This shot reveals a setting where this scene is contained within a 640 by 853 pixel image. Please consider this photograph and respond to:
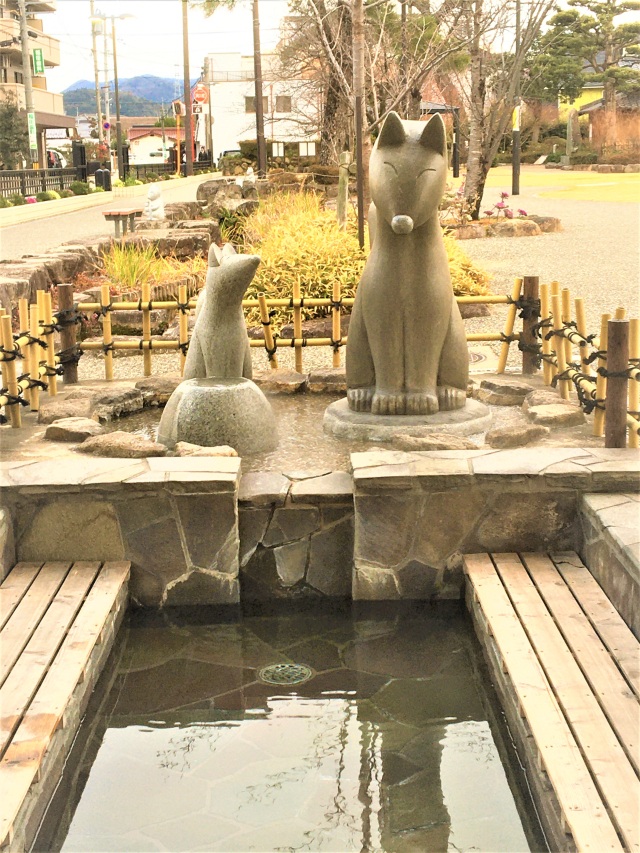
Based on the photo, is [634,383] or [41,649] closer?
[41,649]

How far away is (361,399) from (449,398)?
506 millimetres

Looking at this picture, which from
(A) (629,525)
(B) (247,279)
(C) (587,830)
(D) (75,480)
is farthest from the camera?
(B) (247,279)

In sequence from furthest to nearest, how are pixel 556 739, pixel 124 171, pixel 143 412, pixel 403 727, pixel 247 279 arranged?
pixel 124 171 → pixel 143 412 → pixel 247 279 → pixel 403 727 → pixel 556 739

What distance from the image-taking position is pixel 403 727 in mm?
3598

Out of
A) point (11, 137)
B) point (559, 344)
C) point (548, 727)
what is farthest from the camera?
point (11, 137)

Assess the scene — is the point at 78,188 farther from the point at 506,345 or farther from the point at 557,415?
the point at 557,415

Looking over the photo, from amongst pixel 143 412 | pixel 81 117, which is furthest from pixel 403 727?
pixel 81 117

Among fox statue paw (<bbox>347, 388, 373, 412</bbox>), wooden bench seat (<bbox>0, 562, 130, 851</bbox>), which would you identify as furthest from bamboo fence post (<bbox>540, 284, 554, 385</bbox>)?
wooden bench seat (<bbox>0, 562, 130, 851</bbox>)

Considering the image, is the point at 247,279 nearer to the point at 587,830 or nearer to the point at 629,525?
the point at 629,525

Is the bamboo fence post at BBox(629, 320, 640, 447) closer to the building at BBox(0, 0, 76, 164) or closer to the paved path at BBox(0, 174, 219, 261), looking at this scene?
the paved path at BBox(0, 174, 219, 261)

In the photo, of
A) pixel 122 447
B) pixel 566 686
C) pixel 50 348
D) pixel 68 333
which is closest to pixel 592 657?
pixel 566 686

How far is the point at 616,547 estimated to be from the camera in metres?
3.94

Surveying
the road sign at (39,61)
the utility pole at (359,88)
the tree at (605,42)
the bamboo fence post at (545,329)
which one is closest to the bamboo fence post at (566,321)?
the bamboo fence post at (545,329)

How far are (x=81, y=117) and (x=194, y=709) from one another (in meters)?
94.4
